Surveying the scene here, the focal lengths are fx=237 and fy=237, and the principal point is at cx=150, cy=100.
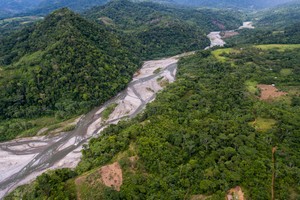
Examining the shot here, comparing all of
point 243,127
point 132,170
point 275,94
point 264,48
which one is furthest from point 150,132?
point 264,48

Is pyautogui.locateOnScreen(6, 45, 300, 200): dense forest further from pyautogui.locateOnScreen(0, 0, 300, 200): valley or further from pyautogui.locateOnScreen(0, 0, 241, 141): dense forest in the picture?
pyautogui.locateOnScreen(0, 0, 241, 141): dense forest

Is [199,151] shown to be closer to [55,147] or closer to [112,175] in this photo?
[112,175]

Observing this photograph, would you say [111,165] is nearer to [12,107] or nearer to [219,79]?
[12,107]

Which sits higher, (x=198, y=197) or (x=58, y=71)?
(x=58, y=71)

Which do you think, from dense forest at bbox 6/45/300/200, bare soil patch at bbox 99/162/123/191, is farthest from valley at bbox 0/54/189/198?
bare soil patch at bbox 99/162/123/191

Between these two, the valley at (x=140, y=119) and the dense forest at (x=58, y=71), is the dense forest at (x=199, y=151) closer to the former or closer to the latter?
the valley at (x=140, y=119)

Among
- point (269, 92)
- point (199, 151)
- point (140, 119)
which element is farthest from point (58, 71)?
point (269, 92)

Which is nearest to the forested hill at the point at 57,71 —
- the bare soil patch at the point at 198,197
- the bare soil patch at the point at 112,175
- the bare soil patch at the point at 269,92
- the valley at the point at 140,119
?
the valley at the point at 140,119

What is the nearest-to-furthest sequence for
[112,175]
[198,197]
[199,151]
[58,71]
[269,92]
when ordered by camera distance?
1. [198,197]
2. [112,175]
3. [199,151]
4. [269,92]
5. [58,71]
